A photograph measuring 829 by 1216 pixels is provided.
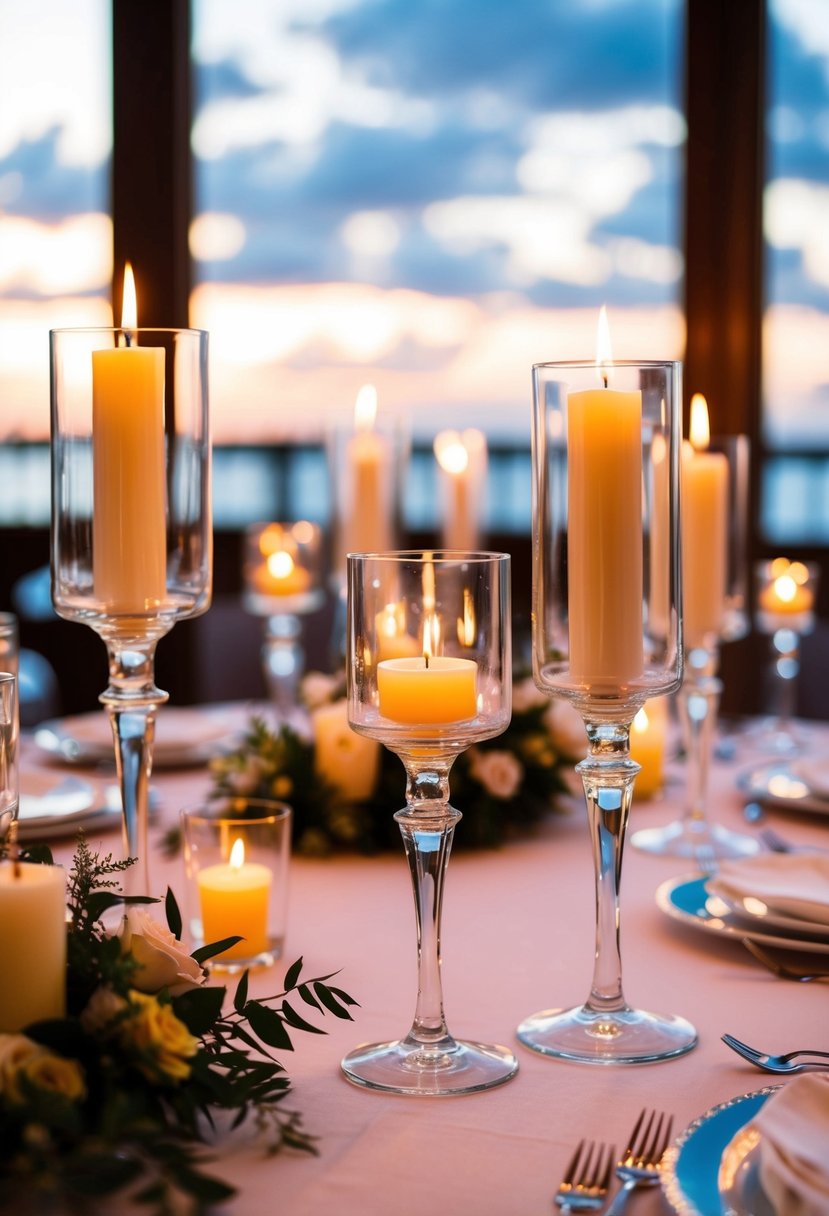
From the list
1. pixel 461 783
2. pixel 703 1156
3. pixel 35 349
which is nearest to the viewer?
pixel 703 1156

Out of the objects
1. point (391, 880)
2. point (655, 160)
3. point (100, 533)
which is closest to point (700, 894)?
point (391, 880)

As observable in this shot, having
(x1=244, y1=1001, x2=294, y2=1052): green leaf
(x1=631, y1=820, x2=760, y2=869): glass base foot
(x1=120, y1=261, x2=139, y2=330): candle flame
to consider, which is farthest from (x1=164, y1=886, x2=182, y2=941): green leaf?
(x1=631, y1=820, x2=760, y2=869): glass base foot

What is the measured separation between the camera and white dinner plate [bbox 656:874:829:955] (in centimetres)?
119

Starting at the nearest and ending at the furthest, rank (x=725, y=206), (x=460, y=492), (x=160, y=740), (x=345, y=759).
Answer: (x=345, y=759) < (x=160, y=740) < (x=460, y=492) < (x=725, y=206)

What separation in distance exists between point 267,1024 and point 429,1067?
0.46 ft

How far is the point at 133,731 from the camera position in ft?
3.89

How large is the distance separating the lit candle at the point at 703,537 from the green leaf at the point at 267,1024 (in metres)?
0.93

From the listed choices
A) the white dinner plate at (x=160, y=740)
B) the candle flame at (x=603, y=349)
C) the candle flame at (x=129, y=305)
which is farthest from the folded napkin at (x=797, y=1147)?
the white dinner plate at (x=160, y=740)

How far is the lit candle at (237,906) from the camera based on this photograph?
121 cm

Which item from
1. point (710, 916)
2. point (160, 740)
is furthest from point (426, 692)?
point (160, 740)

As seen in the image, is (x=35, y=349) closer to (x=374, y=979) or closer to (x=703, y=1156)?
(x=374, y=979)

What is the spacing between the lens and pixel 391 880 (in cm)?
147

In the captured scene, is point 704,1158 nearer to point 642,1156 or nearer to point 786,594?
point 642,1156

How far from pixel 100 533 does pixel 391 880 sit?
19.9 inches
